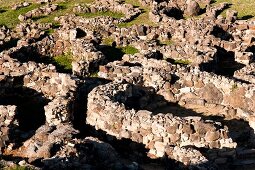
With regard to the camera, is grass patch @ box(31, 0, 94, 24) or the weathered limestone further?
grass patch @ box(31, 0, 94, 24)

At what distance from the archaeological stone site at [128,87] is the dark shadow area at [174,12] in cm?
15

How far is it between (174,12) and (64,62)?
17977 millimetres

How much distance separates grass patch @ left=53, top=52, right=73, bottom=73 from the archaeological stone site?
0.29ft

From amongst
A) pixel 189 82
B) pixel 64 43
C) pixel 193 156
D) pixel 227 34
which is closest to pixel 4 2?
pixel 64 43

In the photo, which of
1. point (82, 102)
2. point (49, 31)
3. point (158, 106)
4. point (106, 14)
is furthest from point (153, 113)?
point (106, 14)

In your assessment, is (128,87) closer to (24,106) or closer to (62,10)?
(24,106)

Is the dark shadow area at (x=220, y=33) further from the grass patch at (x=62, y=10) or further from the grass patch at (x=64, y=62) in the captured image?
the grass patch at (x=62, y=10)

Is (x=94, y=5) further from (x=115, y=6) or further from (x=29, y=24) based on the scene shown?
(x=29, y=24)

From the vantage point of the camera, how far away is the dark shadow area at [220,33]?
48.2 m

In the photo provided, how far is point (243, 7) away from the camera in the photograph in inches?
2232

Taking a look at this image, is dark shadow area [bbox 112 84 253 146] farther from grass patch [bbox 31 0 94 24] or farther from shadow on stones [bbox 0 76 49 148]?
grass patch [bbox 31 0 94 24]

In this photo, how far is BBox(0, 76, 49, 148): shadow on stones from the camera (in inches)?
1151

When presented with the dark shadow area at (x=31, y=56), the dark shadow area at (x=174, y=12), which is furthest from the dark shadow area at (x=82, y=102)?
Answer: the dark shadow area at (x=174, y=12)

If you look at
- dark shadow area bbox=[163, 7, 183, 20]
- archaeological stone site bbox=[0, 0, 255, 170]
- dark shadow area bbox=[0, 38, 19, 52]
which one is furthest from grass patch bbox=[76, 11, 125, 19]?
dark shadow area bbox=[0, 38, 19, 52]
